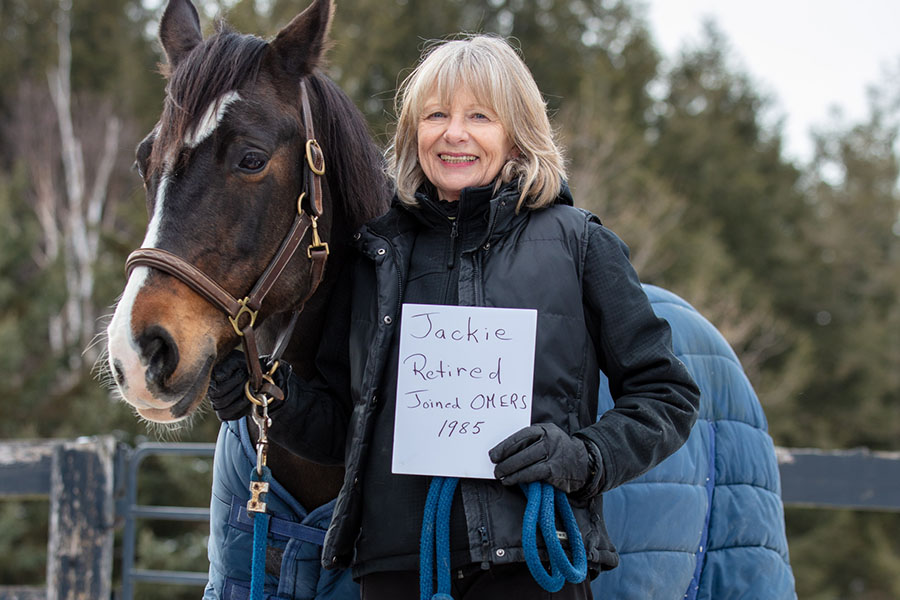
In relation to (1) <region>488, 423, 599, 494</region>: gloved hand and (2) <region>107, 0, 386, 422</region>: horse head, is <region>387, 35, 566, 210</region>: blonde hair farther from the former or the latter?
(1) <region>488, 423, 599, 494</region>: gloved hand

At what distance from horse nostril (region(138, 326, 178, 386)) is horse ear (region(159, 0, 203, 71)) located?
2.30ft

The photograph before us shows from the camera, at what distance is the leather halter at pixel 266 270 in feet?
4.80

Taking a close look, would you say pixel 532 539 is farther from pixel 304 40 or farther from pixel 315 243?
pixel 304 40

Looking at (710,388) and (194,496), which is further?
(194,496)

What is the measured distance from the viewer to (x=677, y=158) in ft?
57.5

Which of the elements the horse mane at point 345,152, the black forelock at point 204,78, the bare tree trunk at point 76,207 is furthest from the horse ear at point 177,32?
the bare tree trunk at point 76,207

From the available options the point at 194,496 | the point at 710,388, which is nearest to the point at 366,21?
the point at 194,496

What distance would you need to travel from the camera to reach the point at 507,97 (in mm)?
→ 1605

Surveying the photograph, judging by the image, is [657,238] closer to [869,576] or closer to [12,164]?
[869,576]

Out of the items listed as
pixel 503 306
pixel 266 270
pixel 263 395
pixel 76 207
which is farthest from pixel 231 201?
pixel 76 207

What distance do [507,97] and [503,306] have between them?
39 centimetres

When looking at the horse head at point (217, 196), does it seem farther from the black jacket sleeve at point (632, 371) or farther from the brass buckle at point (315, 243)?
the black jacket sleeve at point (632, 371)

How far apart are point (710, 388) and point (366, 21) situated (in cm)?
1291

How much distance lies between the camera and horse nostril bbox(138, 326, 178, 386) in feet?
4.59
